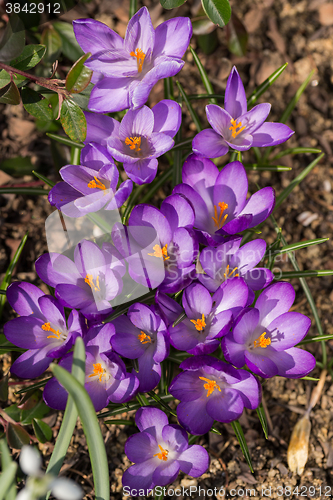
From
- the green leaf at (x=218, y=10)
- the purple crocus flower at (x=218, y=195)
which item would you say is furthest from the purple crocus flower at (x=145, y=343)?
the green leaf at (x=218, y=10)

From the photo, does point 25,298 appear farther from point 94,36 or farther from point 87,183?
point 94,36

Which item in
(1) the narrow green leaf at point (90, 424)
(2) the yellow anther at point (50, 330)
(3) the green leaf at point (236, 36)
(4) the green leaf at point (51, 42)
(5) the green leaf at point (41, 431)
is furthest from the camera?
(3) the green leaf at point (236, 36)

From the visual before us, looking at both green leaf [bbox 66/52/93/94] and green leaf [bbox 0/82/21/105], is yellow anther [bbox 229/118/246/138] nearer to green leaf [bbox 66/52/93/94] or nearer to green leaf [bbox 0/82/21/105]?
green leaf [bbox 66/52/93/94]

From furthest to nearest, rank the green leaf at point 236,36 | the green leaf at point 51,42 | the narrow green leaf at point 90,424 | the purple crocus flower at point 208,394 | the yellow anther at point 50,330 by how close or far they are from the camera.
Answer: the green leaf at point 236,36 < the green leaf at point 51,42 < the yellow anther at point 50,330 < the purple crocus flower at point 208,394 < the narrow green leaf at point 90,424

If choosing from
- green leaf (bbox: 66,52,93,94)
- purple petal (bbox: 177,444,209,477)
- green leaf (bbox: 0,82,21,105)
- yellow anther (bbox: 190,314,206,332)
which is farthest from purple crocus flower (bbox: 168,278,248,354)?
green leaf (bbox: 0,82,21,105)

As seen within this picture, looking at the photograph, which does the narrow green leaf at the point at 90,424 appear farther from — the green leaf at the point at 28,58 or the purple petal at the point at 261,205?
the green leaf at the point at 28,58

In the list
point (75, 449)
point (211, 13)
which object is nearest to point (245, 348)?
point (75, 449)

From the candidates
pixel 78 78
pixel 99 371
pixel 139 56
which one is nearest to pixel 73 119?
pixel 78 78
